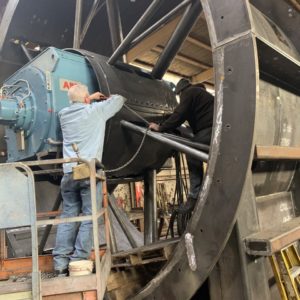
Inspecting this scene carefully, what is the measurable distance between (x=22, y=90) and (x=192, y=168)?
74.4 inches

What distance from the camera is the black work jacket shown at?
3.42 meters

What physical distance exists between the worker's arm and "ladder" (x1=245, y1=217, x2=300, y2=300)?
→ 1575 mm

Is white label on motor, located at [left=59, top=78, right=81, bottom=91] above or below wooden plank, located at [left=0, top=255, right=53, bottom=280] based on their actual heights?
above

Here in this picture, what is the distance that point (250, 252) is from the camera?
2.47 metres

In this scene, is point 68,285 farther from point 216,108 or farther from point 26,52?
point 26,52

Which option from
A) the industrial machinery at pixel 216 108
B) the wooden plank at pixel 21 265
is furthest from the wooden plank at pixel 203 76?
the wooden plank at pixel 21 265

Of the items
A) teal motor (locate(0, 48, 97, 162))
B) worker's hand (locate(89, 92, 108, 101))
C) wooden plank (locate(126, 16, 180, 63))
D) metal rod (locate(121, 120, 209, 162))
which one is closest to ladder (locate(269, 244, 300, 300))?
metal rod (locate(121, 120, 209, 162))

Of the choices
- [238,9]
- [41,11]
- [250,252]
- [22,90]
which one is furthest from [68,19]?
[250,252]

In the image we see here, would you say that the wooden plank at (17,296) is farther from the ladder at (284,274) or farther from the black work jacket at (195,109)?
the black work jacket at (195,109)

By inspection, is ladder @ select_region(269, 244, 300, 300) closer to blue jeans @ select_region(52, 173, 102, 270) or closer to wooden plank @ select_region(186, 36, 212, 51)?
blue jeans @ select_region(52, 173, 102, 270)

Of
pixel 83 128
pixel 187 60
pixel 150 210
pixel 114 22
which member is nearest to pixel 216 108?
pixel 83 128

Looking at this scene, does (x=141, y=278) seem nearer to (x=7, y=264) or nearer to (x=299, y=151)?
(x=7, y=264)

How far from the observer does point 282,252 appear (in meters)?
2.72

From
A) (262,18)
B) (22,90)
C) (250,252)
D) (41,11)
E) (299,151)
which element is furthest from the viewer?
(41,11)
